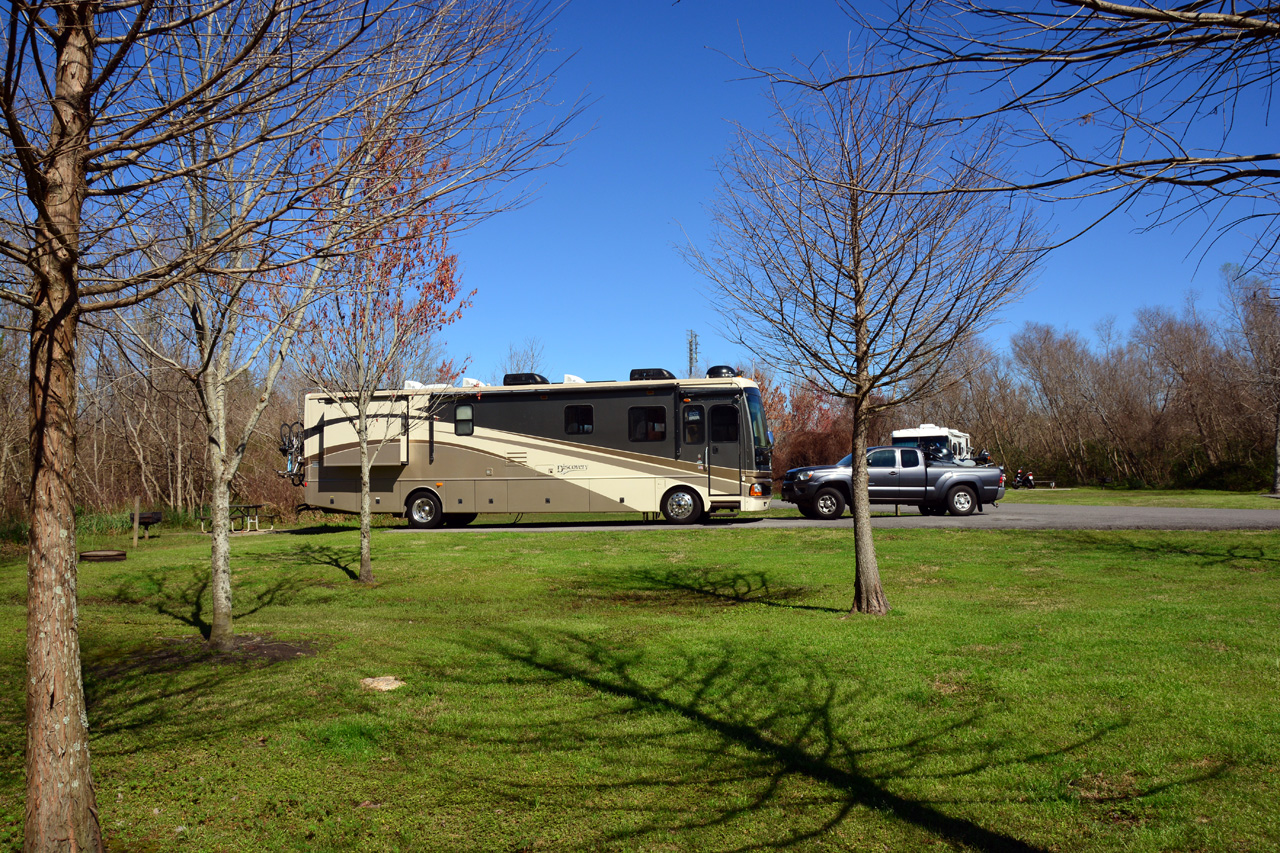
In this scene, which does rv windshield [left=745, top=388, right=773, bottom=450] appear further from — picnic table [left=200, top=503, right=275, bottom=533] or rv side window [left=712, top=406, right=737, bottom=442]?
picnic table [left=200, top=503, right=275, bottom=533]

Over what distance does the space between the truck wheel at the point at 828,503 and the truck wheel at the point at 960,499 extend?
2.84 m

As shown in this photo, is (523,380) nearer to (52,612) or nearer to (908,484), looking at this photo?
(908,484)

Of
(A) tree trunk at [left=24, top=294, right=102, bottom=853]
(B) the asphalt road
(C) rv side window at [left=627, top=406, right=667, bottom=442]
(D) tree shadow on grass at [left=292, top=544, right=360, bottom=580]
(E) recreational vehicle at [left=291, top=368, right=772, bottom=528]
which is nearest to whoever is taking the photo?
(A) tree trunk at [left=24, top=294, right=102, bottom=853]

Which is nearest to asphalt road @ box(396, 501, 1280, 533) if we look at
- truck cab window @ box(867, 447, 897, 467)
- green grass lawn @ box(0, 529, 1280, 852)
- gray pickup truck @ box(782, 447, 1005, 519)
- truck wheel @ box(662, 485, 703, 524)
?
truck wheel @ box(662, 485, 703, 524)

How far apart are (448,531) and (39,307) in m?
16.0

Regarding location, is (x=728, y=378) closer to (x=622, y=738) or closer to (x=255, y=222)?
(x=622, y=738)

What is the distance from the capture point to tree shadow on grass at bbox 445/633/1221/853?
408 centimetres

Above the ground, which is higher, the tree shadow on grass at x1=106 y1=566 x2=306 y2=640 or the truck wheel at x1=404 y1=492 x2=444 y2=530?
the truck wheel at x1=404 y1=492 x2=444 y2=530

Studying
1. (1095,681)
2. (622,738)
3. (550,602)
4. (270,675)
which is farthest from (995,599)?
(270,675)

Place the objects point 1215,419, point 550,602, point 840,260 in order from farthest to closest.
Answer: point 1215,419 < point 550,602 < point 840,260

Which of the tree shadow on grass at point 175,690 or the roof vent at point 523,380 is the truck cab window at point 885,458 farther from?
the tree shadow on grass at point 175,690

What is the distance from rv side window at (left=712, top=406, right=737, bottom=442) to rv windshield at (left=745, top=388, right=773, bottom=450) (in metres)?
0.42

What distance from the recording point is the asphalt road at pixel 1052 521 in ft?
54.3

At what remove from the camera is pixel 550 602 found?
35.6ft
